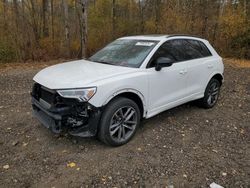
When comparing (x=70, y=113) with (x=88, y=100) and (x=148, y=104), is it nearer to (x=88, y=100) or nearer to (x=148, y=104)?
(x=88, y=100)

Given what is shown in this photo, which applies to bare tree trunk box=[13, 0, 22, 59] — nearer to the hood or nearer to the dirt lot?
the dirt lot

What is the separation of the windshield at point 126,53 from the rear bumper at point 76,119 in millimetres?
1097

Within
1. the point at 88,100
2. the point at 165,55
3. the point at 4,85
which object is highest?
the point at 165,55

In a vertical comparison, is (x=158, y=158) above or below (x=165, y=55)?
below

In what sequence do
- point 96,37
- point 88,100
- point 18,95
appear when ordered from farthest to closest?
point 96,37
point 18,95
point 88,100

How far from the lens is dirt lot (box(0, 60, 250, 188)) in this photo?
3.05 meters

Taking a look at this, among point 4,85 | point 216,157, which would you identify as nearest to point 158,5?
point 4,85

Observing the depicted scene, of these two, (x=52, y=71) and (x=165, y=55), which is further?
(x=165, y=55)

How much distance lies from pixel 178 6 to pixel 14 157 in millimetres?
15055

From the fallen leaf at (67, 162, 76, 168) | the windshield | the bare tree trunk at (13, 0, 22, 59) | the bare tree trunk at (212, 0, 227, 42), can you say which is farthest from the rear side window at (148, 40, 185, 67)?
the bare tree trunk at (212, 0, 227, 42)

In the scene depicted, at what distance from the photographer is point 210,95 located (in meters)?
5.39

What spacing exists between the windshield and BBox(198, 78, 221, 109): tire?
186 centimetres

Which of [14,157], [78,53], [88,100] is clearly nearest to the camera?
[88,100]

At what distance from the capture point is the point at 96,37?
1591 centimetres
